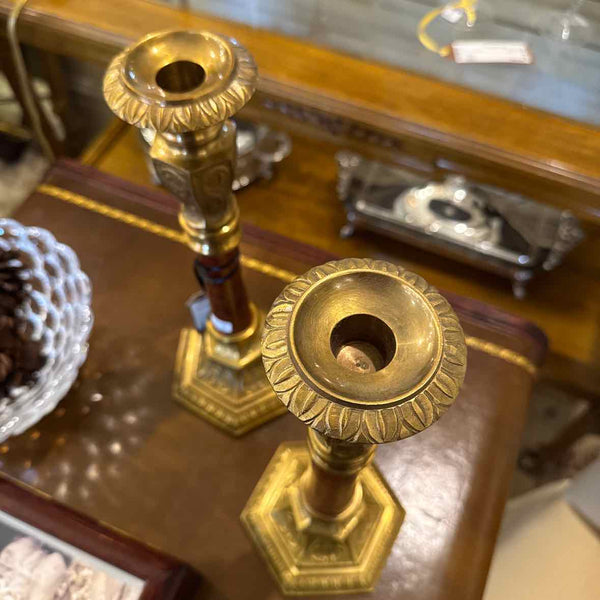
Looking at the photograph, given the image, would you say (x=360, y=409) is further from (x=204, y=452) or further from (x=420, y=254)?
(x=420, y=254)

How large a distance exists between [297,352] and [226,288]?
242 millimetres

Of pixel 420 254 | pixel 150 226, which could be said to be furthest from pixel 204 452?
pixel 420 254

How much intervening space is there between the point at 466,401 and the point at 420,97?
1.03ft

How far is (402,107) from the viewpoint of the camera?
58 cm

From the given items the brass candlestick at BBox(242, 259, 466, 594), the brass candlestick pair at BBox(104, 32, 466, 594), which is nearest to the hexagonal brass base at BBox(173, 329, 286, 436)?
the brass candlestick pair at BBox(104, 32, 466, 594)

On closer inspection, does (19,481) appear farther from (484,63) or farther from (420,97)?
(484,63)

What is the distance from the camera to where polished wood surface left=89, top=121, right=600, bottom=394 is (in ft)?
2.75

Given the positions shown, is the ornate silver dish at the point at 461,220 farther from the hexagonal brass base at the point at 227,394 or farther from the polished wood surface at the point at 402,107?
the hexagonal brass base at the point at 227,394

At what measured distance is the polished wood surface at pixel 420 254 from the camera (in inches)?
33.0

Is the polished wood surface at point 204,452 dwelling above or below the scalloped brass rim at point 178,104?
below

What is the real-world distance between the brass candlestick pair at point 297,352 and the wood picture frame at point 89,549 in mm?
86

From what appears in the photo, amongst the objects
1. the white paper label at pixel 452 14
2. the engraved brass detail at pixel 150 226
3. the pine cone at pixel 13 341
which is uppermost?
the white paper label at pixel 452 14

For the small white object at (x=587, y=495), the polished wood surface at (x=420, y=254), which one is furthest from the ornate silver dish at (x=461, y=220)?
the small white object at (x=587, y=495)

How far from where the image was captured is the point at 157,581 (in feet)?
1.48
